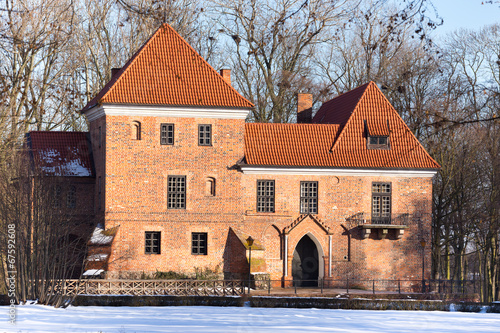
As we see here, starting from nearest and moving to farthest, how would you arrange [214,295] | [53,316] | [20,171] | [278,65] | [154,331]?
[154,331]
[53,316]
[20,171]
[214,295]
[278,65]

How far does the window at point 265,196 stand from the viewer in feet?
114

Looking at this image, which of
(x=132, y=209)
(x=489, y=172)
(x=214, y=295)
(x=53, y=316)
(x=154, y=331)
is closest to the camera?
(x=154, y=331)

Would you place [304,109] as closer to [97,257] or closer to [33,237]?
[97,257]

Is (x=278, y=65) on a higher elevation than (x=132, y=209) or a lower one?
higher

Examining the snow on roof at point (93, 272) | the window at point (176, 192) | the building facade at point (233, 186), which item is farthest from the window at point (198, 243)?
the snow on roof at point (93, 272)

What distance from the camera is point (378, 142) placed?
3619cm

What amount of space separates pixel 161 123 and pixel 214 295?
26.6 ft

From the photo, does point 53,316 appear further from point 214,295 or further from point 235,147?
point 235,147

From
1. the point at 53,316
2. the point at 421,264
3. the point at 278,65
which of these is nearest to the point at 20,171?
the point at 53,316

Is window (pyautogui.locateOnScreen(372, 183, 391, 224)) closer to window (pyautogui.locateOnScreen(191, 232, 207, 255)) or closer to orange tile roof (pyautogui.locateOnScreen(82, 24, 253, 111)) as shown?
orange tile roof (pyautogui.locateOnScreen(82, 24, 253, 111))

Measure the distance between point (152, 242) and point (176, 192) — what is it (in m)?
2.37

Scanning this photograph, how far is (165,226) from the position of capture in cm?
3356

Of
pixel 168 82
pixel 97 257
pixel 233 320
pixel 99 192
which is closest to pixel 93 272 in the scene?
pixel 97 257

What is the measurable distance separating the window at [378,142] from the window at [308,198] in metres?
3.27
